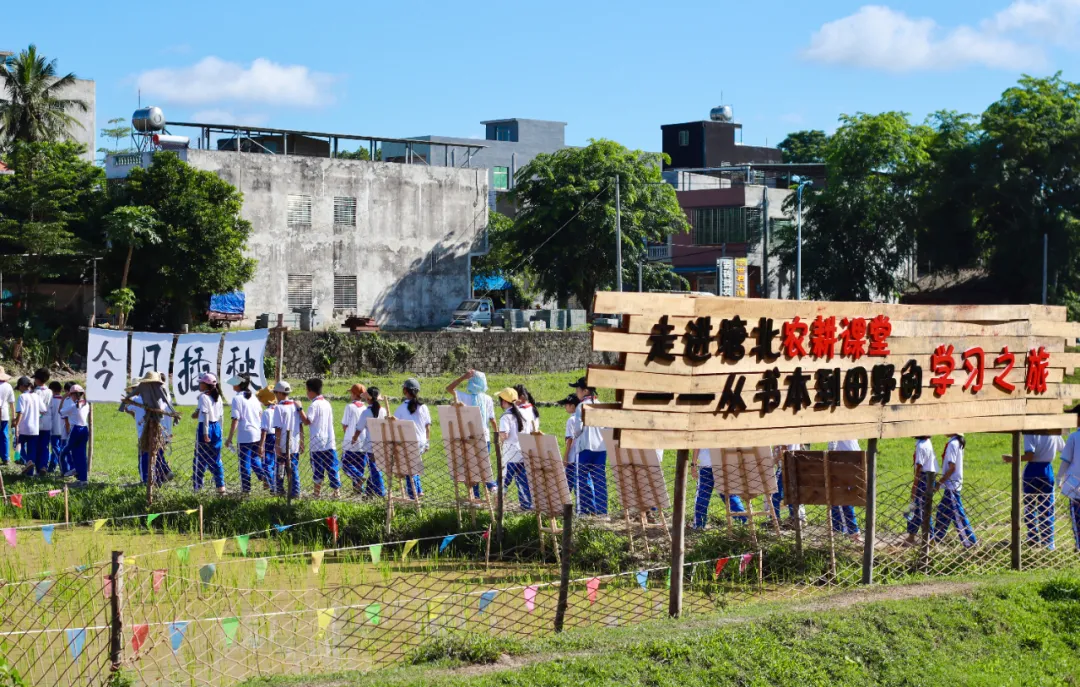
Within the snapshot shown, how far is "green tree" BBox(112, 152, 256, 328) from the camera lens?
39094 mm

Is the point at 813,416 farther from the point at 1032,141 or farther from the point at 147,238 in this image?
the point at 1032,141

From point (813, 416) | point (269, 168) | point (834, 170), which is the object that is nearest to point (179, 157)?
point (269, 168)

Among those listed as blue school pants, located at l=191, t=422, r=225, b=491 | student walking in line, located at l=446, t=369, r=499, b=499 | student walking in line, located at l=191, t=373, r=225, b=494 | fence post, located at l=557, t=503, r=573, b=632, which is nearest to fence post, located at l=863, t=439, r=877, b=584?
fence post, located at l=557, t=503, r=573, b=632

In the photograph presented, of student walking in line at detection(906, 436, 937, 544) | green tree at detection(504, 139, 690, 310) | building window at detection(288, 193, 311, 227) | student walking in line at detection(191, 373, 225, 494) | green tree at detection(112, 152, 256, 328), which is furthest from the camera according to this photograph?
green tree at detection(504, 139, 690, 310)

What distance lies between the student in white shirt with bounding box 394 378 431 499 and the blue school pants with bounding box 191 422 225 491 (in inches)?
97.0

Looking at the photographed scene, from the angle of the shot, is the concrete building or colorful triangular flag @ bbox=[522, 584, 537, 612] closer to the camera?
colorful triangular flag @ bbox=[522, 584, 537, 612]

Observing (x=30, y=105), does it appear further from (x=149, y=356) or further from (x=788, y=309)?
(x=788, y=309)

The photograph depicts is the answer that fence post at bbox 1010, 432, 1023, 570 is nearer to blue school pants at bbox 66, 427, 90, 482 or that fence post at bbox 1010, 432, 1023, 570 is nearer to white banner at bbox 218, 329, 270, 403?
white banner at bbox 218, 329, 270, 403

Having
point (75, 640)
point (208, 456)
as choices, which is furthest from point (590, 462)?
point (75, 640)

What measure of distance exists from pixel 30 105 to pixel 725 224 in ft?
100

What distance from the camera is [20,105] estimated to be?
159 feet

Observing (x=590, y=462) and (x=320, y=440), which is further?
(x=320, y=440)

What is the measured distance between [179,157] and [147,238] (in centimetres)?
432

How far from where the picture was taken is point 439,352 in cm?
4125
